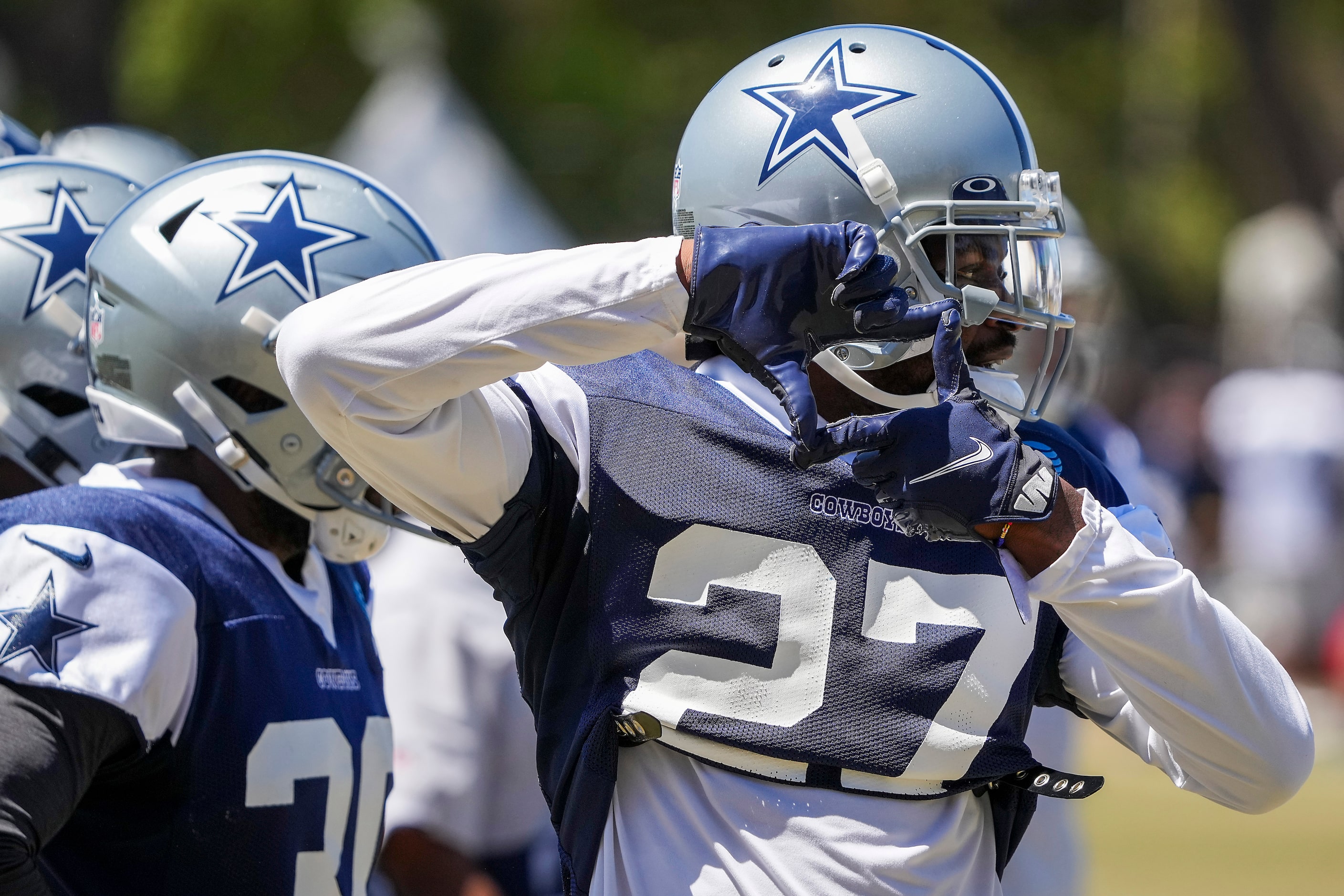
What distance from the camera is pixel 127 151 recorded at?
4.67 m

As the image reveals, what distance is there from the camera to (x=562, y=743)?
2.35m

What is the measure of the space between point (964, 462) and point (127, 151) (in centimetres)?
342

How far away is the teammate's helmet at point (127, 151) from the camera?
15.0 feet

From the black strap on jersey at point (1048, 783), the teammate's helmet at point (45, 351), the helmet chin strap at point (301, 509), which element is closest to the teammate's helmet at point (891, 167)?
the black strap on jersey at point (1048, 783)

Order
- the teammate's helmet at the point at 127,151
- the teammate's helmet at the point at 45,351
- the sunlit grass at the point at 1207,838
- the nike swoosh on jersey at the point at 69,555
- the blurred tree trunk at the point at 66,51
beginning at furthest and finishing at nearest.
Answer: the blurred tree trunk at the point at 66,51 < the sunlit grass at the point at 1207,838 < the teammate's helmet at the point at 127,151 < the teammate's helmet at the point at 45,351 < the nike swoosh on jersey at the point at 69,555

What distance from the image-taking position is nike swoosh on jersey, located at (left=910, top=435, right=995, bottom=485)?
1991 mm

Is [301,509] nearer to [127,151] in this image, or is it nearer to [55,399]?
[55,399]

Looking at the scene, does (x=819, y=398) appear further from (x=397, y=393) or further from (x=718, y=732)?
(x=397, y=393)

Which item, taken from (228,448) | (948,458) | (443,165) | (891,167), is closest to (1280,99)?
(443,165)

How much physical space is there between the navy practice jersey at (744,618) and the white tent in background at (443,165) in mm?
7426

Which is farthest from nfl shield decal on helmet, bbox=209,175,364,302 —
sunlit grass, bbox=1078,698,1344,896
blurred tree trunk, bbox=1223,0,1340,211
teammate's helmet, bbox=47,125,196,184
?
blurred tree trunk, bbox=1223,0,1340,211

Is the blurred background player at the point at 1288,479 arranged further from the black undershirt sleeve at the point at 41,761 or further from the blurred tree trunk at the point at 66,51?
the black undershirt sleeve at the point at 41,761

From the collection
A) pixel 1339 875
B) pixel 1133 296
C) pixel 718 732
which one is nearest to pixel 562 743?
pixel 718 732

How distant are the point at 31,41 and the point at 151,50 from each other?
1643 mm
